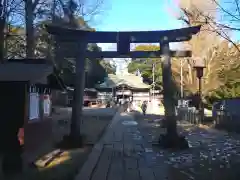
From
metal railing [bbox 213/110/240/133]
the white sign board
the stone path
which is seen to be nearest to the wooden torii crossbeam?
the white sign board

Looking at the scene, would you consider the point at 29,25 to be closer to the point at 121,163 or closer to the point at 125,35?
the point at 125,35

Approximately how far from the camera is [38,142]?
13.8 m

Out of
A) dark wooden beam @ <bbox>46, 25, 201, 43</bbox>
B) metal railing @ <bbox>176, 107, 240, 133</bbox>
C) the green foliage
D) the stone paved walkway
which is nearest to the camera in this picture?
the stone paved walkway

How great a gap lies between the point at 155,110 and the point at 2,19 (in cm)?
2645

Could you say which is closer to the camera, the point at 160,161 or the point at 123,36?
the point at 160,161

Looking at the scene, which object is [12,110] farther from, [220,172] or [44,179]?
[220,172]

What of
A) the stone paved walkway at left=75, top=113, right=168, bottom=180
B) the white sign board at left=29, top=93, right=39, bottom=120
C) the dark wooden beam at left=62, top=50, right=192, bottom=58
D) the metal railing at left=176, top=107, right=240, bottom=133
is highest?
the dark wooden beam at left=62, top=50, right=192, bottom=58

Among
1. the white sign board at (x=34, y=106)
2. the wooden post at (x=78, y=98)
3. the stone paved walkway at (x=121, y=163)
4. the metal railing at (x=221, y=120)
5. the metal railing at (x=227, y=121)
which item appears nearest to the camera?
the stone paved walkway at (x=121, y=163)

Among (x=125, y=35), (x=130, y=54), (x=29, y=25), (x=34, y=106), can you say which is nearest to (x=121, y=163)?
(x=34, y=106)

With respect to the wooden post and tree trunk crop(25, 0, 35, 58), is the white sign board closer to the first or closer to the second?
the wooden post

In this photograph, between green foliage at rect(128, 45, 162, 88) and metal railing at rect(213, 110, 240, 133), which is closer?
metal railing at rect(213, 110, 240, 133)

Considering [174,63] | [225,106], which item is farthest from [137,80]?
[225,106]

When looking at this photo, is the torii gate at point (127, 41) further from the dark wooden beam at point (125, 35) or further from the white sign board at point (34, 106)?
the white sign board at point (34, 106)

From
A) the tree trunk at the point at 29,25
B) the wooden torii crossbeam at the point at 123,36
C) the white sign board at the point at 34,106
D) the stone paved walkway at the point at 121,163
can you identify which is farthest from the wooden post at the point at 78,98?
the tree trunk at the point at 29,25
